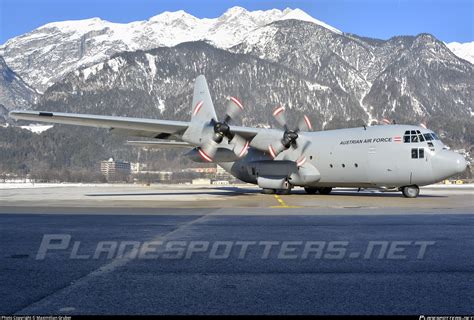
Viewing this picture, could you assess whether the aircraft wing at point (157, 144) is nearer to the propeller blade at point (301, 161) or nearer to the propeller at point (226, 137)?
the propeller at point (226, 137)

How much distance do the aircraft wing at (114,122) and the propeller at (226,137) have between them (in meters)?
1.86

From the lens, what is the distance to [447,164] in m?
26.5

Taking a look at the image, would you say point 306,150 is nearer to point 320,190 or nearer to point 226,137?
point 320,190

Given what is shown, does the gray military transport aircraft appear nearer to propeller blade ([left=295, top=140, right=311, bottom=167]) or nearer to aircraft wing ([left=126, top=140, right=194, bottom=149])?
propeller blade ([left=295, top=140, right=311, bottom=167])

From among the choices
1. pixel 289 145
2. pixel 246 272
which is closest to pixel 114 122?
pixel 289 145

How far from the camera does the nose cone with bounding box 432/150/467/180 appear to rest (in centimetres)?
2638

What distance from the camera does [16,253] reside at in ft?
29.6

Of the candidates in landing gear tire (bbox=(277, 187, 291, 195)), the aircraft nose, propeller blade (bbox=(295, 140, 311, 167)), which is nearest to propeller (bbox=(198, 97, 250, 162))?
propeller blade (bbox=(295, 140, 311, 167))

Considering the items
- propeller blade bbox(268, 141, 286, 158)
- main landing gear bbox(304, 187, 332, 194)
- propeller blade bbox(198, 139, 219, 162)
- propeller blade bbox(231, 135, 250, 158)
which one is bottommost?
main landing gear bbox(304, 187, 332, 194)

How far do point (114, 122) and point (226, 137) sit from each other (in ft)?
22.9

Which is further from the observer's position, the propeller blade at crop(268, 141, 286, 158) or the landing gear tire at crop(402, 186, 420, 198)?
the propeller blade at crop(268, 141, 286, 158)

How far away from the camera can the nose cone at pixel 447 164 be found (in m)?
26.4

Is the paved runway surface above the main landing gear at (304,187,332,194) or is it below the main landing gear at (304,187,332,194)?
above

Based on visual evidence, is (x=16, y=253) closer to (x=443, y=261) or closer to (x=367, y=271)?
(x=367, y=271)
